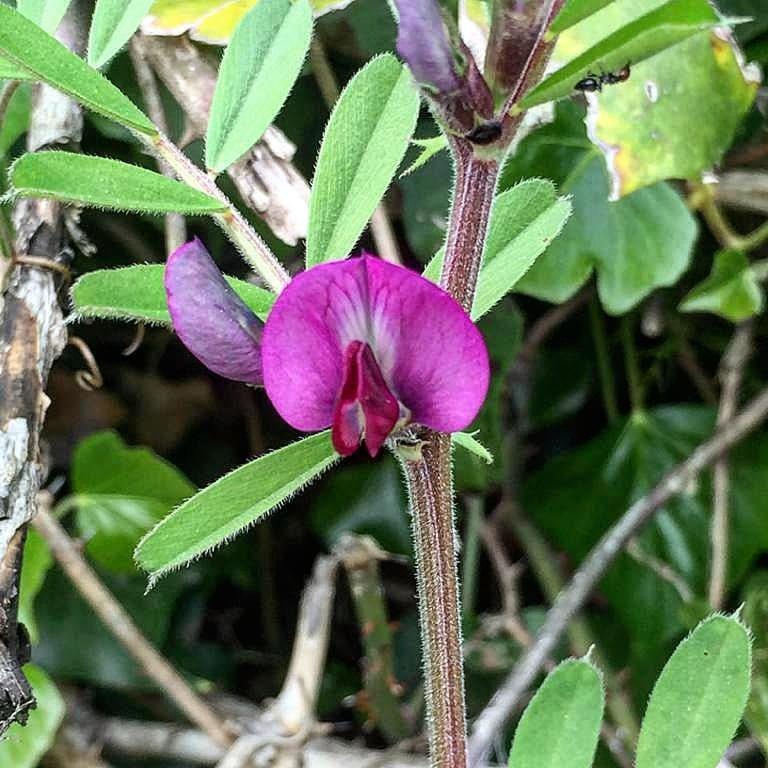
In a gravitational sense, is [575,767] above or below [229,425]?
above

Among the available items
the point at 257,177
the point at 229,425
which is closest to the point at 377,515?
the point at 229,425

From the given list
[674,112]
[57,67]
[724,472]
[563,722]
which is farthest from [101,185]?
[724,472]

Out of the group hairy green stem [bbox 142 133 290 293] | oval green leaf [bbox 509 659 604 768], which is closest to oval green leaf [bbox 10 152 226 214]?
hairy green stem [bbox 142 133 290 293]

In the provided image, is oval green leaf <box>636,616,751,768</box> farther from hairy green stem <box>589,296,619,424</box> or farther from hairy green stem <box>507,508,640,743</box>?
hairy green stem <box>589,296,619,424</box>

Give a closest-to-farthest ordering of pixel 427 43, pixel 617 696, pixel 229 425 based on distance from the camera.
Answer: pixel 427 43, pixel 617 696, pixel 229 425

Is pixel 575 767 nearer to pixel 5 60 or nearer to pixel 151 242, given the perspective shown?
pixel 5 60

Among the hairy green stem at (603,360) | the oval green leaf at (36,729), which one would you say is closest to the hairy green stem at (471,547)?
the hairy green stem at (603,360)
